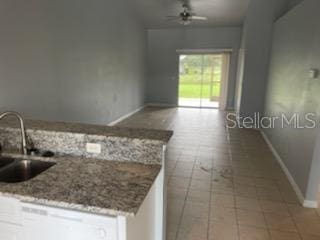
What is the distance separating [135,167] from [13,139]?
3.24 feet

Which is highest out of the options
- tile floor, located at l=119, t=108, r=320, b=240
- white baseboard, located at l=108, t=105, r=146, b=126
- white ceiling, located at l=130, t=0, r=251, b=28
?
white ceiling, located at l=130, t=0, r=251, b=28

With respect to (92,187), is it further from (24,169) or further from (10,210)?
(24,169)

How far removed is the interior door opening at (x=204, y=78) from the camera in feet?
26.7

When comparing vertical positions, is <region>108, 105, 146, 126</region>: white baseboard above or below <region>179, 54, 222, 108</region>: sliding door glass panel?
below

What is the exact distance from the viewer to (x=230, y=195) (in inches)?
112

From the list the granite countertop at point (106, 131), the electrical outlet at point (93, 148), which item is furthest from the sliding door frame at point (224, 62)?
the electrical outlet at point (93, 148)

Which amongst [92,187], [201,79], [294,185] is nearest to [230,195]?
[294,185]

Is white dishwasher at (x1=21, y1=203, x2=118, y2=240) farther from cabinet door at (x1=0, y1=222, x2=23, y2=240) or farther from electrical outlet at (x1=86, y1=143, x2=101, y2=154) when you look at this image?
electrical outlet at (x1=86, y1=143, x2=101, y2=154)

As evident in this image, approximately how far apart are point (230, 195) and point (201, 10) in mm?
5091

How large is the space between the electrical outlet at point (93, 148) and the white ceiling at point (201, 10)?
5.12m

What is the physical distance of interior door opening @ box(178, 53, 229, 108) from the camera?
26.7 ft

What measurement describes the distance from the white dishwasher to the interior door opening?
764cm

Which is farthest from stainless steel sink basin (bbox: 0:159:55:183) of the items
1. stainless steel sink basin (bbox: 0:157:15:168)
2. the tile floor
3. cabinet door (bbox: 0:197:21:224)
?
the tile floor

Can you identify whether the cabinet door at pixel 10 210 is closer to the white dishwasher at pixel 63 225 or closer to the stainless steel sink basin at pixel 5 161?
the white dishwasher at pixel 63 225
